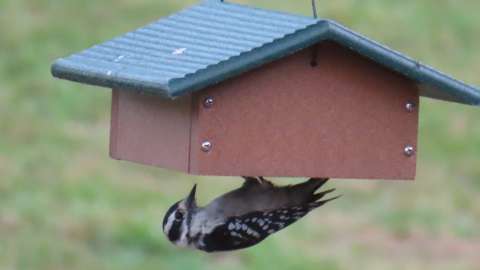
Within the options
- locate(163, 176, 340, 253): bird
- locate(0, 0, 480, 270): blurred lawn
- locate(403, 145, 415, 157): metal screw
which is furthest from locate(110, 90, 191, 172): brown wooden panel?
locate(0, 0, 480, 270): blurred lawn

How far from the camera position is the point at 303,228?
1205 centimetres

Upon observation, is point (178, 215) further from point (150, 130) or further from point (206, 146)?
point (206, 146)

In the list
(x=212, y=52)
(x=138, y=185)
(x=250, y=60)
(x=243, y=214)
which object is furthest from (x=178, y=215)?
(x=138, y=185)

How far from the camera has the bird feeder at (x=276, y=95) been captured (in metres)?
5.34

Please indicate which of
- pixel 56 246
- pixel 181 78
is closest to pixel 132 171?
pixel 56 246

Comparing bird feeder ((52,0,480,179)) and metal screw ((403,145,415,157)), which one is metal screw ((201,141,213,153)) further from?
metal screw ((403,145,415,157))

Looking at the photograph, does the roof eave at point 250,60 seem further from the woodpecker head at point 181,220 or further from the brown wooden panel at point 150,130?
the woodpecker head at point 181,220

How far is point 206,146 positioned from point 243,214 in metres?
0.52

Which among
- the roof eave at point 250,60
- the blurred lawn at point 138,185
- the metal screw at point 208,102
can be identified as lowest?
the blurred lawn at point 138,185

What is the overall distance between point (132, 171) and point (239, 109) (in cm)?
701

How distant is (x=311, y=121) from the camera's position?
5512 mm

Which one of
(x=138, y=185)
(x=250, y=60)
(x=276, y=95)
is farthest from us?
(x=138, y=185)

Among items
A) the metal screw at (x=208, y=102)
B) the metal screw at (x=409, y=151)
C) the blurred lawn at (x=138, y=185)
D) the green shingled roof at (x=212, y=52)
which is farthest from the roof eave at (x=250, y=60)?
the blurred lawn at (x=138, y=185)

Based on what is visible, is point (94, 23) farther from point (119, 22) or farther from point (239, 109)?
point (239, 109)
